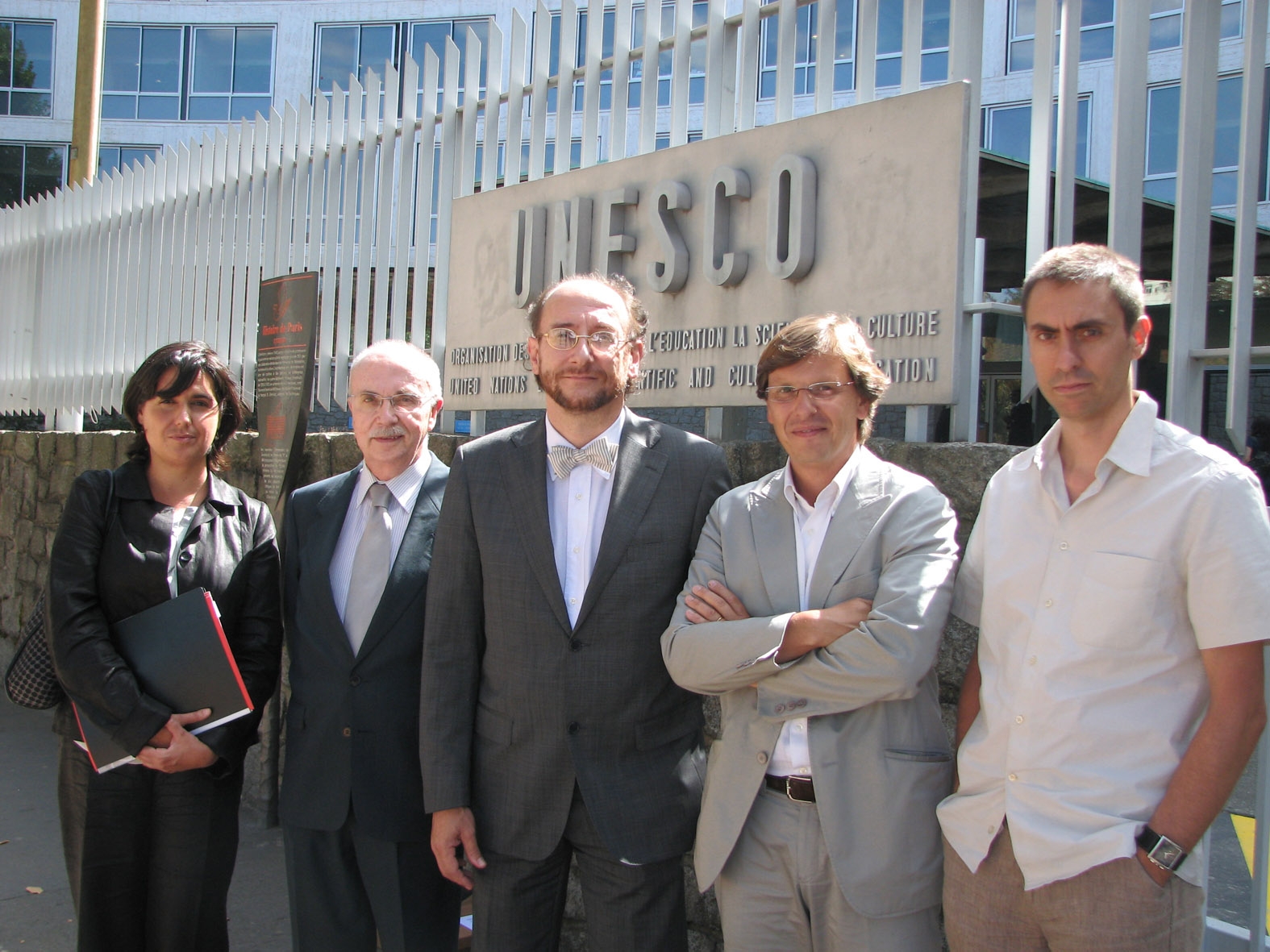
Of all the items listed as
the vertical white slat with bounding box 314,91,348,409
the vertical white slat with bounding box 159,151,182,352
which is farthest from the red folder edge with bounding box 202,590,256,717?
the vertical white slat with bounding box 159,151,182,352

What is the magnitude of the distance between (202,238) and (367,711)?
435 centimetres

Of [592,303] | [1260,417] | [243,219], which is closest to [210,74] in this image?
[243,219]

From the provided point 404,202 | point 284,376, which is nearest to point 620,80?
point 404,202

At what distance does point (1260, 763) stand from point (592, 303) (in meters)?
1.83

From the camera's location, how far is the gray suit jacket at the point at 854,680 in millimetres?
1935

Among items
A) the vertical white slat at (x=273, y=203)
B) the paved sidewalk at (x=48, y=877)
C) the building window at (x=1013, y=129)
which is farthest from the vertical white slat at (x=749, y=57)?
the building window at (x=1013, y=129)

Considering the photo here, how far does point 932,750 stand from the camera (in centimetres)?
203

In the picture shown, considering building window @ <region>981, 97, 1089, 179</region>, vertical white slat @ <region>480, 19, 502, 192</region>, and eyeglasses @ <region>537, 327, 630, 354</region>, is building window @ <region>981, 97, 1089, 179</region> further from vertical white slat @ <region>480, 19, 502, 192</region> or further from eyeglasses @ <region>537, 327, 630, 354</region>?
eyeglasses @ <region>537, 327, 630, 354</region>

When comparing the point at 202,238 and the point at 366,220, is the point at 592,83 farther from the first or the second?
the point at 202,238

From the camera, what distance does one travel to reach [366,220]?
490 cm

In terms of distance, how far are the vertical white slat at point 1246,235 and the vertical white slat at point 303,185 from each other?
4.25 metres

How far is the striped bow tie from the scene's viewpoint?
2.44 metres

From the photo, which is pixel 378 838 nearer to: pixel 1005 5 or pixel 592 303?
pixel 592 303

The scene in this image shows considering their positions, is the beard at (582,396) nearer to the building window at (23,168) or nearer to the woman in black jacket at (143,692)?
the woman in black jacket at (143,692)
